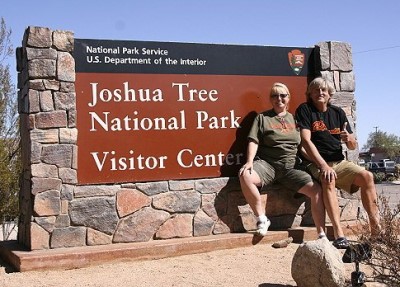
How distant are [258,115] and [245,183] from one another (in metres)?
0.81

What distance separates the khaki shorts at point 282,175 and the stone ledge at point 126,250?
530mm

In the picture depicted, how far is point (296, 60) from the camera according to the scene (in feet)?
21.4

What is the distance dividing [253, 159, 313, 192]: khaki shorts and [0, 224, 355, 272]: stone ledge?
53 centimetres

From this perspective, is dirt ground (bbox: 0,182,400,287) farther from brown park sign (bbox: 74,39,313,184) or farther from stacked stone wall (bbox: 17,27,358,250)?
brown park sign (bbox: 74,39,313,184)

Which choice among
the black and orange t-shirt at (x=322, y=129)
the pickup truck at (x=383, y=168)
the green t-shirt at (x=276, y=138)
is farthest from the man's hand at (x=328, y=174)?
the pickup truck at (x=383, y=168)

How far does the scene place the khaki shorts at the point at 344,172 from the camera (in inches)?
224

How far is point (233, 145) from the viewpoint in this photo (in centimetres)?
615

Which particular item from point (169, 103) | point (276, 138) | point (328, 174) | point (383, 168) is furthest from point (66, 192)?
point (383, 168)

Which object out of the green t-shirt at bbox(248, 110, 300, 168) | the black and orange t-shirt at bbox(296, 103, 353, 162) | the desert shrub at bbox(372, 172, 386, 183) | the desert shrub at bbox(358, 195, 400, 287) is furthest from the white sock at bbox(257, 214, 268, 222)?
the desert shrub at bbox(372, 172, 386, 183)

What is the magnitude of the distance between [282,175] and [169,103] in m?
1.43

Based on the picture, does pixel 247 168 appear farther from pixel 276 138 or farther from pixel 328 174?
pixel 328 174

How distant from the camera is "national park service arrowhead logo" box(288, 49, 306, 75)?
21.4 feet

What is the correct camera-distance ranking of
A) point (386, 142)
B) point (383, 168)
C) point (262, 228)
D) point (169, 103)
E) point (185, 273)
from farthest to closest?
point (386, 142), point (383, 168), point (169, 103), point (262, 228), point (185, 273)

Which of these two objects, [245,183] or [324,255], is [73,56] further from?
[324,255]
